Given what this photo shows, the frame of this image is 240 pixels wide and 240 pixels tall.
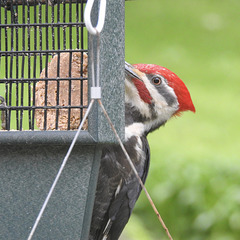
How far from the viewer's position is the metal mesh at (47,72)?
272 centimetres

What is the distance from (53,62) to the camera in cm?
296

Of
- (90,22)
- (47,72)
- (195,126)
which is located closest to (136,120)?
(47,72)

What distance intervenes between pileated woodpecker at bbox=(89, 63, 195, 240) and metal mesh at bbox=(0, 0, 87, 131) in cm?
55

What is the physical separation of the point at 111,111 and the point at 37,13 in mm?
552

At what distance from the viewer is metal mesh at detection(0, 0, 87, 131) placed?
2.72 m

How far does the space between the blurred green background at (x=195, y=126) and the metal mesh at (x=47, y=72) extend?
2.87 meters

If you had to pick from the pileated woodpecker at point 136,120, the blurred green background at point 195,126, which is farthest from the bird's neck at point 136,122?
the blurred green background at point 195,126

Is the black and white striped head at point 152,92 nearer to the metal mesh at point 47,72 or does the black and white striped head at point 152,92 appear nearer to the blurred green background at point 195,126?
the metal mesh at point 47,72

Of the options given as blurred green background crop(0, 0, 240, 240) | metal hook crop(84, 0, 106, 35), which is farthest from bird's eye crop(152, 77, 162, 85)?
blurred green background crop(0, 0, 240, 240)

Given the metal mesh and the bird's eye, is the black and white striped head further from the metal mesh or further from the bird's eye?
the metal mesh

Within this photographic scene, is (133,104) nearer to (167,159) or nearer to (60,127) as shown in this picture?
(60,127)

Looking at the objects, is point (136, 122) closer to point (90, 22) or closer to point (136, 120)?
point (136, 120)

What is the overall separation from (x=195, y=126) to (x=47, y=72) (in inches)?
268

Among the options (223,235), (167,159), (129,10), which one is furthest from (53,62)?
(129,10)
